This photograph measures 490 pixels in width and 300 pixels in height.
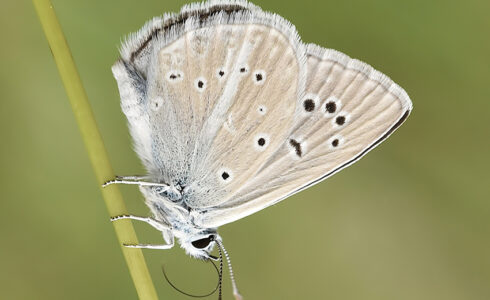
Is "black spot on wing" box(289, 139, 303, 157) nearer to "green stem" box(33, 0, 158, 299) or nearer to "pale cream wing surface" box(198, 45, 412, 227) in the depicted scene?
"pale cream wing surface" box(198, 45, 412, 227)

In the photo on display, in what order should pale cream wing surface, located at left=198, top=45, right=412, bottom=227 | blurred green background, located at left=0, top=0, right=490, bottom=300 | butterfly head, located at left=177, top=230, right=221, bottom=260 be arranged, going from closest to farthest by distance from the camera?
pale cream wing surface, located at left=198, top=45, right=412, bottom=227
butterfly head, located at left=177, top=230, right=221, bottom=260
blurred green background, located at left=0, top=0, right=490, bottom=300

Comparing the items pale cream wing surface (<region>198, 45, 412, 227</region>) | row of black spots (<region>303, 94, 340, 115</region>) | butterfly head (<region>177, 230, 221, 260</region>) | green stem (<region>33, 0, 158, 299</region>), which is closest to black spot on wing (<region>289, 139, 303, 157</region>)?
pale cream wing surface (<region>198, 45, 412, 227</region>)

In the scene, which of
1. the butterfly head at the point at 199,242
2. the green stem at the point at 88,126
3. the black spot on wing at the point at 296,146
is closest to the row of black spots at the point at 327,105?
the black spot on wing at the point at 296,146

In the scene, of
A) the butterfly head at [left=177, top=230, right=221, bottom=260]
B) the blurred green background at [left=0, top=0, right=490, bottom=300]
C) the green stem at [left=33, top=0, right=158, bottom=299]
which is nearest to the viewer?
the green stem at [left=33, top=0, right=158, bottom=299]

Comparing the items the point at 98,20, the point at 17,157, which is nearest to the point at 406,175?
the point at 98,20

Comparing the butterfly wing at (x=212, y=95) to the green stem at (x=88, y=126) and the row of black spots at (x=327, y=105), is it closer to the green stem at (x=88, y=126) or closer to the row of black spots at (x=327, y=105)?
the row of black spots at (x=327, y=105)

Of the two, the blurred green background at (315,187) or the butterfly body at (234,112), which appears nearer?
the butterfly body at (234,112)

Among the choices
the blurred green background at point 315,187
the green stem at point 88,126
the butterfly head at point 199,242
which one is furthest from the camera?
the blurred green background at point 315,187
